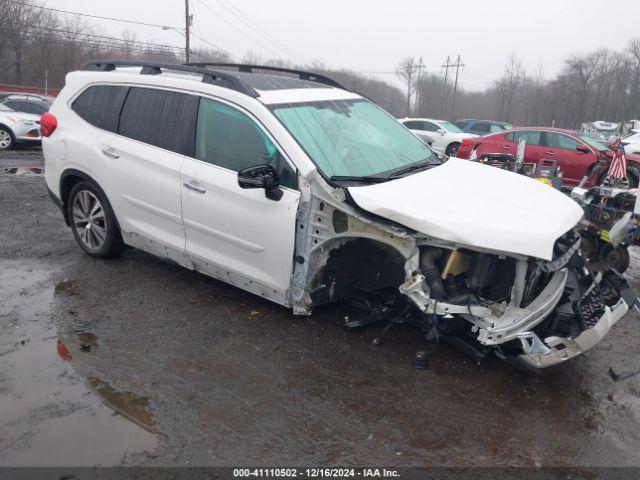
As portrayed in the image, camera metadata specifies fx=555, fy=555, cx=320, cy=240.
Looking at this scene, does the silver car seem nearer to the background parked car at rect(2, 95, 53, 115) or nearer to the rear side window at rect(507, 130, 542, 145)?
the background parked car at rect(2, 95, 53, 115)

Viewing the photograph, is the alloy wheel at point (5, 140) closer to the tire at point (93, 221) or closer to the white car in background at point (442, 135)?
the tire at point (93, 221)

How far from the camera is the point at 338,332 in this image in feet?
14.1

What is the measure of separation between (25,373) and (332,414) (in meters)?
2.00

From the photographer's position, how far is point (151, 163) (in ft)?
15.2

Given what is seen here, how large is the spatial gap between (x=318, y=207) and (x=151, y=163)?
1683mm

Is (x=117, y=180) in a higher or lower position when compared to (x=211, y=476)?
higher

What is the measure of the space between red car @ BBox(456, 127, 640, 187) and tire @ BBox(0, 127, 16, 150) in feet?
42.9

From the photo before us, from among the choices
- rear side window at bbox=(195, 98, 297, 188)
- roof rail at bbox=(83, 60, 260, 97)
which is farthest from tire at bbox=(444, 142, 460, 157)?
rear side window at bbox=(195, 98, 297, 188)

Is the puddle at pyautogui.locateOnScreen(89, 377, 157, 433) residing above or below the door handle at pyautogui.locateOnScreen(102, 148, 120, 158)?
below

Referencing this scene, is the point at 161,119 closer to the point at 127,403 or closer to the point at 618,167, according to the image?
the point at 127,403

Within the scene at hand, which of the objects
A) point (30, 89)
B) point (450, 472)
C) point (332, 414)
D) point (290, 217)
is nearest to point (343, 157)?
point (290, 217)

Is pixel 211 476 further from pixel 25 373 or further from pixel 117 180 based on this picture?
pixel 117 180

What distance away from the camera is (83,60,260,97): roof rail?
4280 mm

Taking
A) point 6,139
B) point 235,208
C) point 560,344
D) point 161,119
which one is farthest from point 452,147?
point 560,344
